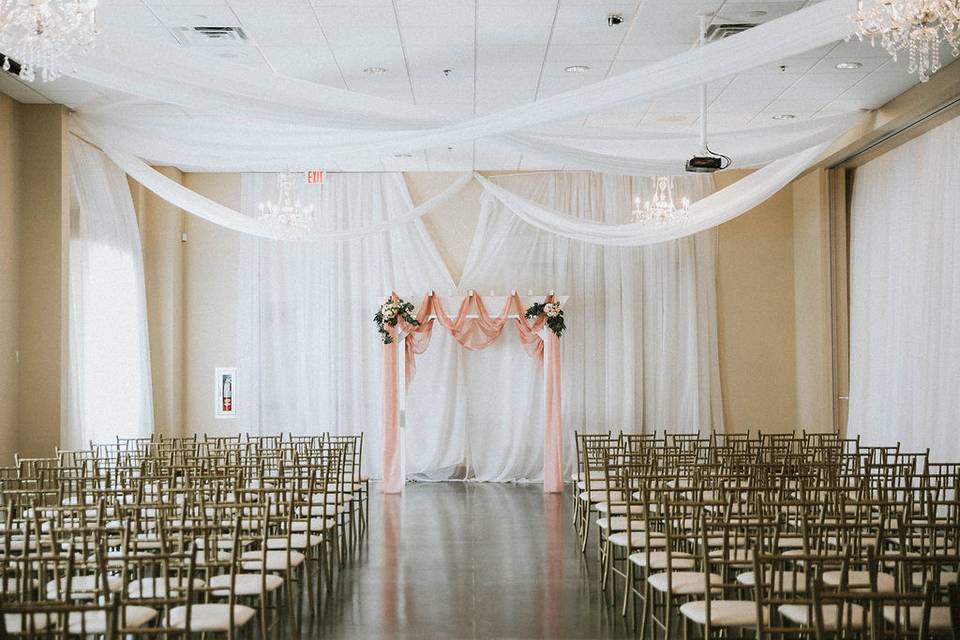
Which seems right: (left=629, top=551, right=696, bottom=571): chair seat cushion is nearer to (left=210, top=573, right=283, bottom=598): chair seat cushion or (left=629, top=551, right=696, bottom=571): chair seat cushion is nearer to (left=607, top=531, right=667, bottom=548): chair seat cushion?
(left=607, top=531, right=667, bottom=548): chair seat cushion

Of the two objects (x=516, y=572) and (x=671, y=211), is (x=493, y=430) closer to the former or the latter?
(x=671, y=211)

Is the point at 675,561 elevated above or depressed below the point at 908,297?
below

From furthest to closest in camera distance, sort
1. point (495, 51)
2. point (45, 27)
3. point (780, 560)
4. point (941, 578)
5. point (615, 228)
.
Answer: point (615, 228)
point (495, 51)
point (941, 578)
point (45, 27)
point (780, 560)

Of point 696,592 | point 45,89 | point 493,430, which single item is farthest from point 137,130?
point 493,430

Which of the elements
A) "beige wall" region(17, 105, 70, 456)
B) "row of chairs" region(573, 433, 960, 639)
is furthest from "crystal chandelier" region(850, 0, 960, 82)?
"beige wall" region(17, 105, 70, 456)

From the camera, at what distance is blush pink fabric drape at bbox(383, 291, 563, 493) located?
13.6 meters

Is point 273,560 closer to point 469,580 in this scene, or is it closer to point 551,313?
point 469,580

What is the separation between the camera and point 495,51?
31.1 ft

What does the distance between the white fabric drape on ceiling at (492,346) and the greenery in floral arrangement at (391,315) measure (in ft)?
3.80

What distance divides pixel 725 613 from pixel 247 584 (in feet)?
8.87

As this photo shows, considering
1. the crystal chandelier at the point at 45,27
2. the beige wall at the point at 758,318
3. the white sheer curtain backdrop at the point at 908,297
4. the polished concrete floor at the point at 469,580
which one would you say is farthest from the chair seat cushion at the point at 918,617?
the beige wall at the point at 758,318

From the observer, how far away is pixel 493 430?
595 inches

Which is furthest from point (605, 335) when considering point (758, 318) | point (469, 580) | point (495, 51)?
point (469, 580)

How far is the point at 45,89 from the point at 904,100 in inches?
373
